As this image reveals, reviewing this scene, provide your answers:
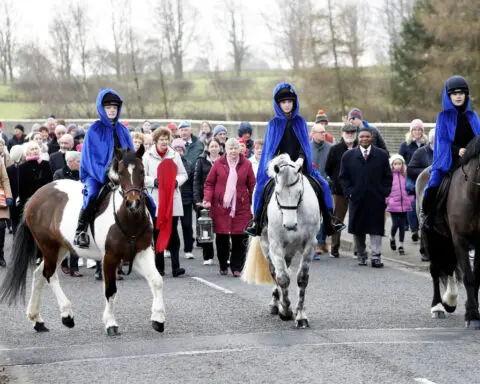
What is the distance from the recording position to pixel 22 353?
1022 cm

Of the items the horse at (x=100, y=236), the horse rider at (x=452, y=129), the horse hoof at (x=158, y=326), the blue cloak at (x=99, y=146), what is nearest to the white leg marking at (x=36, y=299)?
the horse at (x=100, y=236)

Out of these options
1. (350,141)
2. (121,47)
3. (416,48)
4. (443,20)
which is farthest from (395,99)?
(350,141)

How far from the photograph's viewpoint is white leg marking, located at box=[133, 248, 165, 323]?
1095 cm

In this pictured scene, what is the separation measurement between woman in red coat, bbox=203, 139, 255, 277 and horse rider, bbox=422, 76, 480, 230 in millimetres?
4828

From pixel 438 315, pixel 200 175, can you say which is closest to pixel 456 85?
pixel 438 315

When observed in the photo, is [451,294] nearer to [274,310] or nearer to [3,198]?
[274,310]

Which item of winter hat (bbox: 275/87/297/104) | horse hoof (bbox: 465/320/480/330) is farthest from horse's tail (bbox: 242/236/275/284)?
horse hoof (bbox: 465/320/480/330)

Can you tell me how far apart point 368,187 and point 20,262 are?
6.83m

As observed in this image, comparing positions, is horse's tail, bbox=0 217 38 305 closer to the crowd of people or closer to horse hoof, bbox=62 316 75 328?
horse hoof, bbox=62 316 75 328

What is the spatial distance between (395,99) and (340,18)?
21.7 ft

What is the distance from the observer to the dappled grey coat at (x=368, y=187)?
17.3 m

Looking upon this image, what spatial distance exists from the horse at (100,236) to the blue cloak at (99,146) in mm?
339

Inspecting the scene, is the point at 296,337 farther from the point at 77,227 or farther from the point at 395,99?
the point at 395,99

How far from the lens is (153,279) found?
10977 mm
